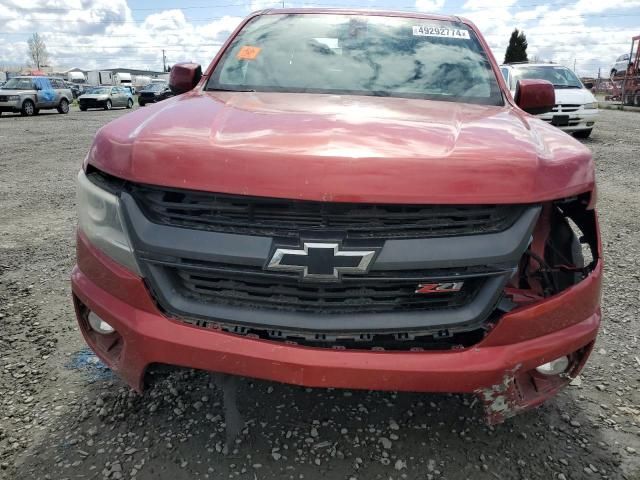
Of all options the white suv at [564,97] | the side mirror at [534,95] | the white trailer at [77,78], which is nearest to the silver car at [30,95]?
the white suv at [564,97]

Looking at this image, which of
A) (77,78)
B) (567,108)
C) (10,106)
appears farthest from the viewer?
(77,78)

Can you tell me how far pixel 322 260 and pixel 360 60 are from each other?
1.72 metres

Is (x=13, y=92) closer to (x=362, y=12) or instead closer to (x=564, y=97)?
(x=564, y=97)

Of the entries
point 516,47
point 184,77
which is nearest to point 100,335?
point 184,77

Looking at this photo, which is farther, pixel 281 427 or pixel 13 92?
pixel 13 92

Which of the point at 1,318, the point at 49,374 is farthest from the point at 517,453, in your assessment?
the point at 1,318

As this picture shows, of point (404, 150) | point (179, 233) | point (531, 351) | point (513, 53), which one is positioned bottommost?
point (513, 53)

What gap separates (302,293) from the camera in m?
1.74

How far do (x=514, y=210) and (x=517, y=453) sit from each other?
40.4 inches

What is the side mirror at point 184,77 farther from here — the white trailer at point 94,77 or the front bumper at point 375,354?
the white trailer at point 94,77

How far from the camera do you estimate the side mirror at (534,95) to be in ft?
10.4

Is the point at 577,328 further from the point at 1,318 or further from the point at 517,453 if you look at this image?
the point at 1,318

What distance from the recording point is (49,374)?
261 cm

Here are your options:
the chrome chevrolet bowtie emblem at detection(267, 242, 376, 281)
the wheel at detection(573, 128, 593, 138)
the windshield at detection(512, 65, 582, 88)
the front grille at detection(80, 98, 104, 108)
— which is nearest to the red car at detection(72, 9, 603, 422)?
the chrome chevrolet bowtie emblem at detection(267, 242, 376, 281)
